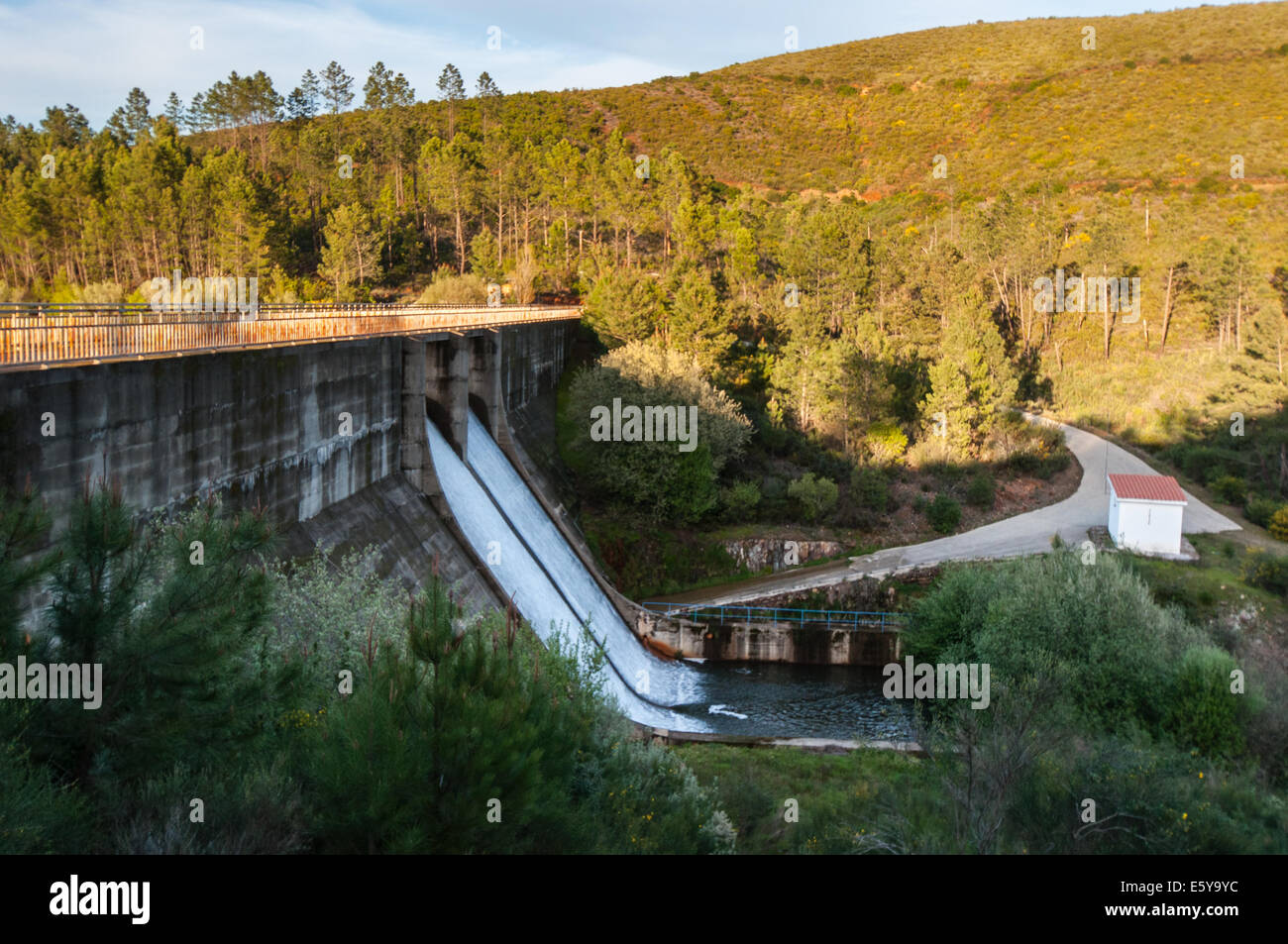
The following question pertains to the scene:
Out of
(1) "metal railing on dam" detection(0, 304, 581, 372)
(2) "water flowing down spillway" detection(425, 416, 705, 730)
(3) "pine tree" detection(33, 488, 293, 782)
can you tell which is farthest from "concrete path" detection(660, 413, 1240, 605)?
(3) "pine tree" detection(33, 488, 293, 782)

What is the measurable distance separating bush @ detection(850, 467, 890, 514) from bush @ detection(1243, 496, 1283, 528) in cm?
1617

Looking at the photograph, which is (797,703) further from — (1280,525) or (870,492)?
(1280,525)

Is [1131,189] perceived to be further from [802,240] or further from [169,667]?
[169,667]

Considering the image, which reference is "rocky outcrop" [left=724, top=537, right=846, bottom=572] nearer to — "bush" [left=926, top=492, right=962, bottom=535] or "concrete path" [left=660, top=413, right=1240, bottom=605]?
"concrete path" [left=660, top=413, right=1240, bottom=605]

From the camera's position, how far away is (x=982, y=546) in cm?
4025

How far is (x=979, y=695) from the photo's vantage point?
21750 millimetres

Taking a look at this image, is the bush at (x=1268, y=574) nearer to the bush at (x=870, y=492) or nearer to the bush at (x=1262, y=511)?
the bush at (x=1262, y=511)

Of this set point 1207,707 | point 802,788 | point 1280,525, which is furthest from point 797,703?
point 1280,525

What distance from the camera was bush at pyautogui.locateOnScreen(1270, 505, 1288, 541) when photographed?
4038cm

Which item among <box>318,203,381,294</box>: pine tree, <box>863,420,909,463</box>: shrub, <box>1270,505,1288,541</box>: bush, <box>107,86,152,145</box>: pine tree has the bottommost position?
<box>1270,505,1288,541</box>: bush

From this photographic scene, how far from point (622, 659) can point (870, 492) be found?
17986mm
